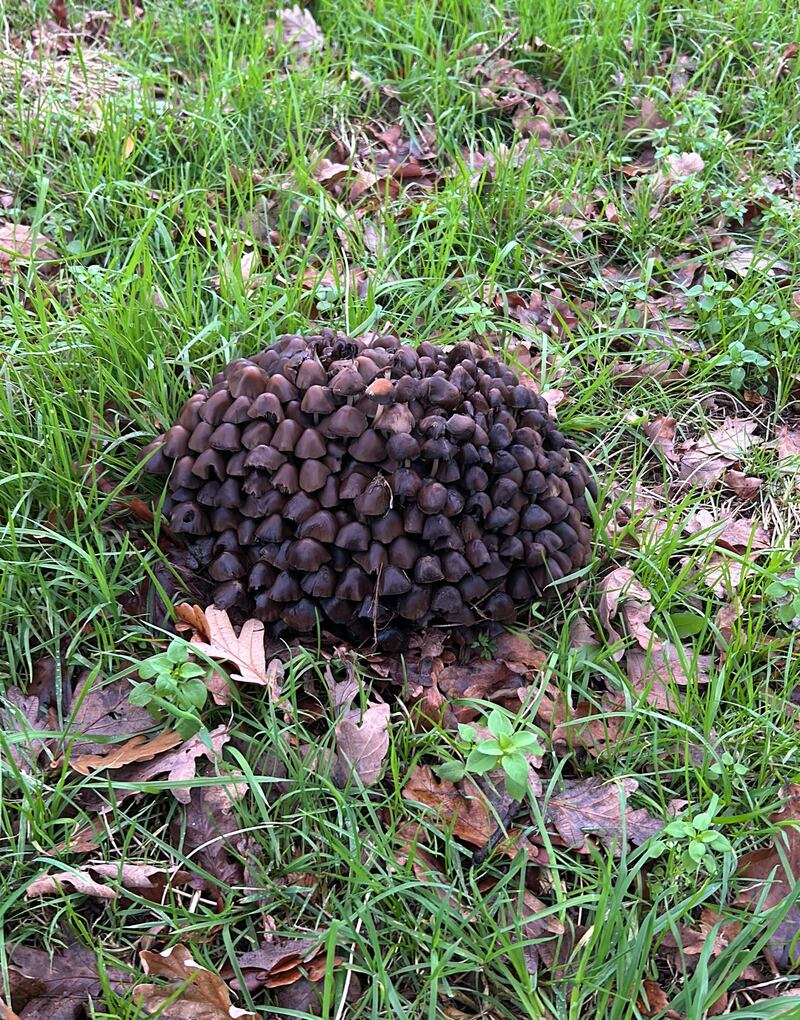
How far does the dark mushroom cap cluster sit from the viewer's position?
107 inches

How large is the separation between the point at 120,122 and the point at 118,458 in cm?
187

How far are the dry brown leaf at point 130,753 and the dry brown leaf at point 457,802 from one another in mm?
687

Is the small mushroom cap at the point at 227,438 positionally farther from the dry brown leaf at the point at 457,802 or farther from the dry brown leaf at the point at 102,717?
the dry brown leaf at the point at 457,802

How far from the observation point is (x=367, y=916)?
7.22 ft

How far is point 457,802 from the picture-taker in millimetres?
2533

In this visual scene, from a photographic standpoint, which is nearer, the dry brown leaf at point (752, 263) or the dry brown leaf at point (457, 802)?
the dry brown leaf at point (457, 802)

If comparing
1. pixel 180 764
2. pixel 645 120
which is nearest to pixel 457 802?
pixel 180 764

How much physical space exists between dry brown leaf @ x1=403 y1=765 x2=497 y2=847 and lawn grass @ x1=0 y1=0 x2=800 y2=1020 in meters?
0.07

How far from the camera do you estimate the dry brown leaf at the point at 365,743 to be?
8.38ft

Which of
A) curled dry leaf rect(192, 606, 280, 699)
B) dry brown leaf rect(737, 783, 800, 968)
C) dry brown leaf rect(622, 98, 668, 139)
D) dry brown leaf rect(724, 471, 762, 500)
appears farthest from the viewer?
dry brown leaf rect(622, 98, 668, 139)

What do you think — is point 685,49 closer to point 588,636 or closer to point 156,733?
point 588,636

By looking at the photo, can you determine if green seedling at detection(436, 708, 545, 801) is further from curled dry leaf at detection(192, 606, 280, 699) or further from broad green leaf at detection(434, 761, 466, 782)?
curled dry leaf at detection(192, 606, 280, 699)

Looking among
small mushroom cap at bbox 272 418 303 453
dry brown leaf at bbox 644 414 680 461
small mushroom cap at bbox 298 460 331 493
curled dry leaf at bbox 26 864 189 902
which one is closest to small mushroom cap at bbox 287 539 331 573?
small mushroom cap at bbox 298 460 331 493

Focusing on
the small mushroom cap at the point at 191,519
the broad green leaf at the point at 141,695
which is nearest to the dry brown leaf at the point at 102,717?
the broad green leaf at the point at 141,695
